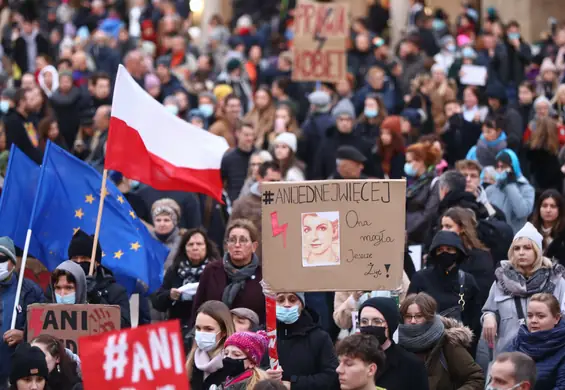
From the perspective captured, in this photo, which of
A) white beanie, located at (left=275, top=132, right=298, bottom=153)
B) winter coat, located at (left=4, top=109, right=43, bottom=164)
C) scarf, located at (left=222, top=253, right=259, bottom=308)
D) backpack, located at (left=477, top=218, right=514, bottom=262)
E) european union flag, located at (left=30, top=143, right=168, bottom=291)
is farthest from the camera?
winter coat, located at (left=4, top=109, right=43, bottom=164)

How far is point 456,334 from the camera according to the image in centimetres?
941

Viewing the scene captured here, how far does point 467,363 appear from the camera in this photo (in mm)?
9273

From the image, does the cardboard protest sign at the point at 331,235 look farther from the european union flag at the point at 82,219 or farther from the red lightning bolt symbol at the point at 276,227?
the european union flag at the point at 82,219

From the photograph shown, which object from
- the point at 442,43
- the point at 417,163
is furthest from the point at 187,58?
the point at 417,163

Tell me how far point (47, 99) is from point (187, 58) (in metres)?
5.90

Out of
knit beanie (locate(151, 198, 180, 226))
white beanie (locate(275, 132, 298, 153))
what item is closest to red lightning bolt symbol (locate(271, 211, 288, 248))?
knit beanie (locate(151, 198, 180, 226))

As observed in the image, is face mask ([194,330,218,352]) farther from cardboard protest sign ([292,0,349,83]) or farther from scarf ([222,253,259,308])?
cardboard protest sign ([292,0,349,83])

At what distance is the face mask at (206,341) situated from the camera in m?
9.41

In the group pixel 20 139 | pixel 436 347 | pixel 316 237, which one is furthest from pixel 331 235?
pixel 20 139

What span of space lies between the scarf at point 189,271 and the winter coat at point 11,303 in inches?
47.1

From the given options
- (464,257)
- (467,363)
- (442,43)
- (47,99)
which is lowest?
(467,363)

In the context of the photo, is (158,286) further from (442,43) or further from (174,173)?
(442,43)

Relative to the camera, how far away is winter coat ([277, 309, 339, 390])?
9289 mm

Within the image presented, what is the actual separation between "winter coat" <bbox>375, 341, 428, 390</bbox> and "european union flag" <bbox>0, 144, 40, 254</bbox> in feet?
13.0
